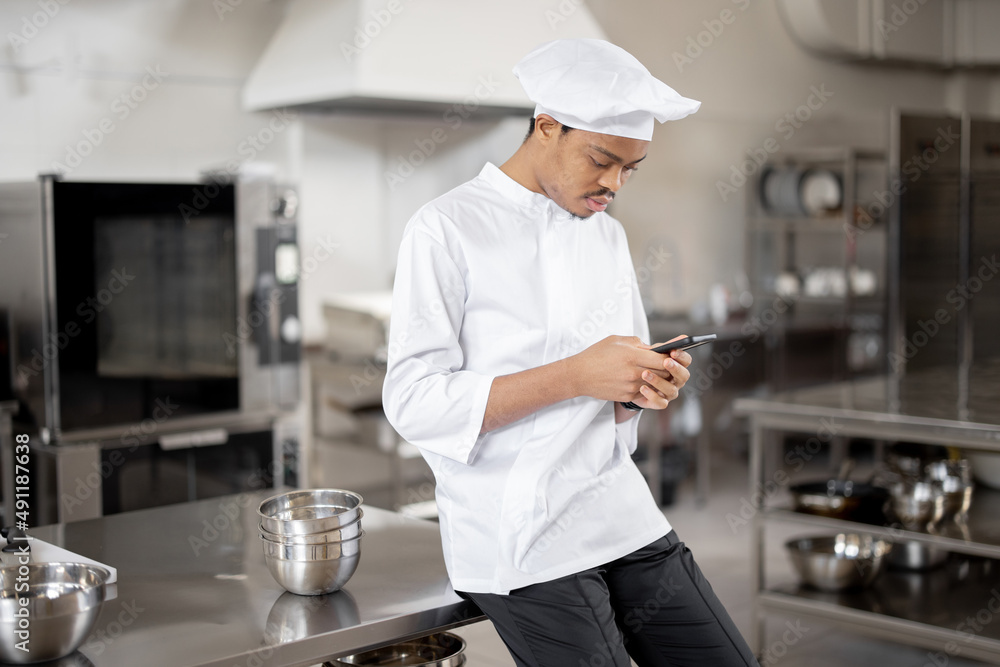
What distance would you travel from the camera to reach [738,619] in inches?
140

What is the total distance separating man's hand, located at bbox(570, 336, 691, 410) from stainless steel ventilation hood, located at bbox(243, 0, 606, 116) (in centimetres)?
254

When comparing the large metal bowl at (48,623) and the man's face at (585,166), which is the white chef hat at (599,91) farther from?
the large metal bowl at (48,623)

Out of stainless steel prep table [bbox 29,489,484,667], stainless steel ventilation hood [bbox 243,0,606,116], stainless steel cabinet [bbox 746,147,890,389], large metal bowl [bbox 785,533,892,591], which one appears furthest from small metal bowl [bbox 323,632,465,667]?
stainless steel cabinet [bbox 746,147,890,389]

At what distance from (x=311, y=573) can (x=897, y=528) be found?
6.38ft

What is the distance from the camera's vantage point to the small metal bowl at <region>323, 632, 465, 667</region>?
1.70m

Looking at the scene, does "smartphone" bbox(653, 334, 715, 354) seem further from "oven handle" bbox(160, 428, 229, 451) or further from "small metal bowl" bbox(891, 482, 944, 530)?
"oven handle" bbox(160, 428, 229, 451)

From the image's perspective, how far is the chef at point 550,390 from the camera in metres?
1.47

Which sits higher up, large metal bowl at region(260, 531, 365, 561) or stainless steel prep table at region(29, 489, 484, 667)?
large metal bowl at region(260, 531, 365, 561)

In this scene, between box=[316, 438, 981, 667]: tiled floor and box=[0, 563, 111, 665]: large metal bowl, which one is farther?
box=[316, 438, 981, 667]: tiled floor

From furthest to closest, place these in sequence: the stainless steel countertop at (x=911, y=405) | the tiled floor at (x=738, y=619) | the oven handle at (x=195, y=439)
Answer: the oven handle at (x=195, y=439)
the tiled floor at (x=738, y=619)
the stainless steel countertop at (x=911, y=405)

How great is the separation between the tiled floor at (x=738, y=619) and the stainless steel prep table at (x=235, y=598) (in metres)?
1.60

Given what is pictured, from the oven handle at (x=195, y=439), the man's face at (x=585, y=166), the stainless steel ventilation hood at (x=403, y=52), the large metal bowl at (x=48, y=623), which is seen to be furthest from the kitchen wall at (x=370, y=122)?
the large metal bowl at (x=48, y=623)

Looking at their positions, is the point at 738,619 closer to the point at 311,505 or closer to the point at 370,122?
the point at 311,505

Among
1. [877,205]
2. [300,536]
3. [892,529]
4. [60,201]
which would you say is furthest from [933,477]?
[877,205]
